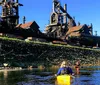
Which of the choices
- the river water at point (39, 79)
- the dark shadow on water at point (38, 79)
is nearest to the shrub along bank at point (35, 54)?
the river water at point (39, 79)

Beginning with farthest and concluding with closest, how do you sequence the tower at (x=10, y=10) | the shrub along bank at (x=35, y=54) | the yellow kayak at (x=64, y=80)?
1. the tower at (x=10, y=10)
2. the shrub along bank at (x=35, y=54)
3. the yellow kayak at (x=64, y=80)

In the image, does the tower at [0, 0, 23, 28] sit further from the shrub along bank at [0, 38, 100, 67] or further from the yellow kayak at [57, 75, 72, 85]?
the yellow kayak at [57, 75, 72, 85]

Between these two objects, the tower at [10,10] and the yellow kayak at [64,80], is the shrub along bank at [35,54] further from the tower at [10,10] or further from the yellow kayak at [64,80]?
the yellow kayak at [64,80]

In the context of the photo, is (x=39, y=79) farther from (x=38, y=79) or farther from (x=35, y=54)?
(x=35, y=54)

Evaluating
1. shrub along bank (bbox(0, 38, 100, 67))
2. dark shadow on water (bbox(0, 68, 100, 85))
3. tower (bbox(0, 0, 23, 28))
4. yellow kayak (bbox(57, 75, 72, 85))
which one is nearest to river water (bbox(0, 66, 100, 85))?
dark shadow on water (bbox(0, 68, 100, 85))

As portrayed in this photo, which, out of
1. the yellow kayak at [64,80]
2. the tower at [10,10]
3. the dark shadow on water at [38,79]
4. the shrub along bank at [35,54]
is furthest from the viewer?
the tower at [10,10]

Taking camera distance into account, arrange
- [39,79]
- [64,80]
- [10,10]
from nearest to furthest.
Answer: [64,80], [39,79], [10,10]

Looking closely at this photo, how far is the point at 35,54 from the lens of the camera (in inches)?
2758

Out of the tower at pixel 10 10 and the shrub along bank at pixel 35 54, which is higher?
the tower at pixel 10 10

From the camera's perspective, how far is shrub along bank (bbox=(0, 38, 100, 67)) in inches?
2527

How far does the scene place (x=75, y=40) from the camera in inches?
4067

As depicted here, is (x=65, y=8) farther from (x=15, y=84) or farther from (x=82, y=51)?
(x=15, y=84)

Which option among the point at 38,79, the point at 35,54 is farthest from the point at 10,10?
the point at 38,79

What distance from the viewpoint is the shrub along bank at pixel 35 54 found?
6419 cm
